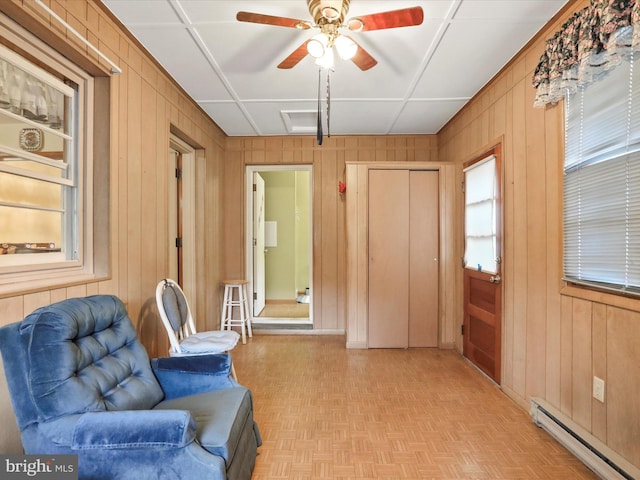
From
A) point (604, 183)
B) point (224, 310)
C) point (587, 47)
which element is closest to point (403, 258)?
point (604, 183)

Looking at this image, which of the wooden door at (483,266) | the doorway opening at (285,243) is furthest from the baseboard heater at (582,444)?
the doorway opening at (285,243)

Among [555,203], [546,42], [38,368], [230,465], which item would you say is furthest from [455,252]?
[38,368]

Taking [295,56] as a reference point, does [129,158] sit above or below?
below

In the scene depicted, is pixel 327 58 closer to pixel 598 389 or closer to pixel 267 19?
pixel 267 19

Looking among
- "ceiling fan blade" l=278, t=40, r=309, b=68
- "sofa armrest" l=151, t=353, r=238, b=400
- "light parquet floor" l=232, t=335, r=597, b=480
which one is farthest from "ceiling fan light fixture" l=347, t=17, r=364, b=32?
"light parquet floor" l=232, t=335, r=597, b=480

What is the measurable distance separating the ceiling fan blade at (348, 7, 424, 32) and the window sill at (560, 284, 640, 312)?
1677 mm

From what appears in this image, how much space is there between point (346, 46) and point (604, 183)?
154 centimetres

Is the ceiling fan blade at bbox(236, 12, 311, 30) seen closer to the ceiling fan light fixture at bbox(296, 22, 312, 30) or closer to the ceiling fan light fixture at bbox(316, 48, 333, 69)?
the ceiling fan light fixture at bbox(296, 22, 312, 30)

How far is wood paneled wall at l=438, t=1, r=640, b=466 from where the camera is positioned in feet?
5.20

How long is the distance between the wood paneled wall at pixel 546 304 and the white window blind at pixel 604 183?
A: 88 mm

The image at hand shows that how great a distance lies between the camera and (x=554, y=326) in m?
2.04

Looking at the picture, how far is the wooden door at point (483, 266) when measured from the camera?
8.94ft

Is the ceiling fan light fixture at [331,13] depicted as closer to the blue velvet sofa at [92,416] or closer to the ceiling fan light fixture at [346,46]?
the ceiling fan light fixture at [346,46]

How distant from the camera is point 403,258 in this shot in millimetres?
3705
